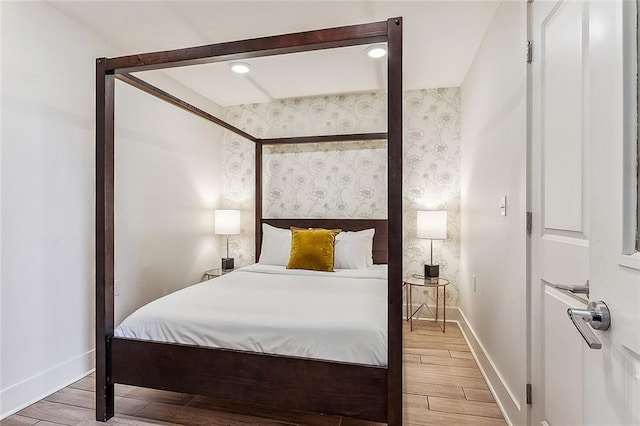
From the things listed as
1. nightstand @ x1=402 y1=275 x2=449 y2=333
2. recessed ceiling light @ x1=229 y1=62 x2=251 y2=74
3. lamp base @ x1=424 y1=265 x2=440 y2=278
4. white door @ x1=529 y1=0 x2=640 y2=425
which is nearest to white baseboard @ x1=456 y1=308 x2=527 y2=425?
white door @ x1=529 y1=0 x2=640 y2=425

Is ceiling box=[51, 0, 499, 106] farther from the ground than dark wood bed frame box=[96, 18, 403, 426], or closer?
farther from the ground

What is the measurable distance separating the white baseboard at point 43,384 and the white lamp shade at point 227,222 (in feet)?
5.49

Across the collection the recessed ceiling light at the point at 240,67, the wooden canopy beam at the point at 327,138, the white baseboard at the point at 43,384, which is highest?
the recessed ceiling light at the point at 240,67

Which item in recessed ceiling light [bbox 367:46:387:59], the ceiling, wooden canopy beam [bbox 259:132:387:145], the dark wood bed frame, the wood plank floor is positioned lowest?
the wood plank floor

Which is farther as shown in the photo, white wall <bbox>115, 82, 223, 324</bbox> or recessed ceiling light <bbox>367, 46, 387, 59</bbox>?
white wall <bbox>115, 82, 223, 324</bbox>

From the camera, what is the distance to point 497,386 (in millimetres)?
2059

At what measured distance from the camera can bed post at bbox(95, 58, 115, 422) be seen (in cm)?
183

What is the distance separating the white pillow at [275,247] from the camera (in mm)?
3377

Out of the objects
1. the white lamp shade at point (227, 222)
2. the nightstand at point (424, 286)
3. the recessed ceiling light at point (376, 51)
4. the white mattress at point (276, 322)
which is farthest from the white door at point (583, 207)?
the white lamp shade at point (227, 222)

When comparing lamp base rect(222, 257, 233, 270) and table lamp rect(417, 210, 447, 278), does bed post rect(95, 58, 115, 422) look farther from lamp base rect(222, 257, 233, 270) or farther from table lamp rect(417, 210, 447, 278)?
table lamp rect(417, 210, 447, 278)

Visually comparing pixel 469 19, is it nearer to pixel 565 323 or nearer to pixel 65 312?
pixel 565 323

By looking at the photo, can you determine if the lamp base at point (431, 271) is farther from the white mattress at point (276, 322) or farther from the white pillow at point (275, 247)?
the white pillow at point (275, 247)

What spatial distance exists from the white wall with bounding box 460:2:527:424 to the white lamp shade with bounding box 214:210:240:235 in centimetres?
246

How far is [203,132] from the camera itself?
3828mm
